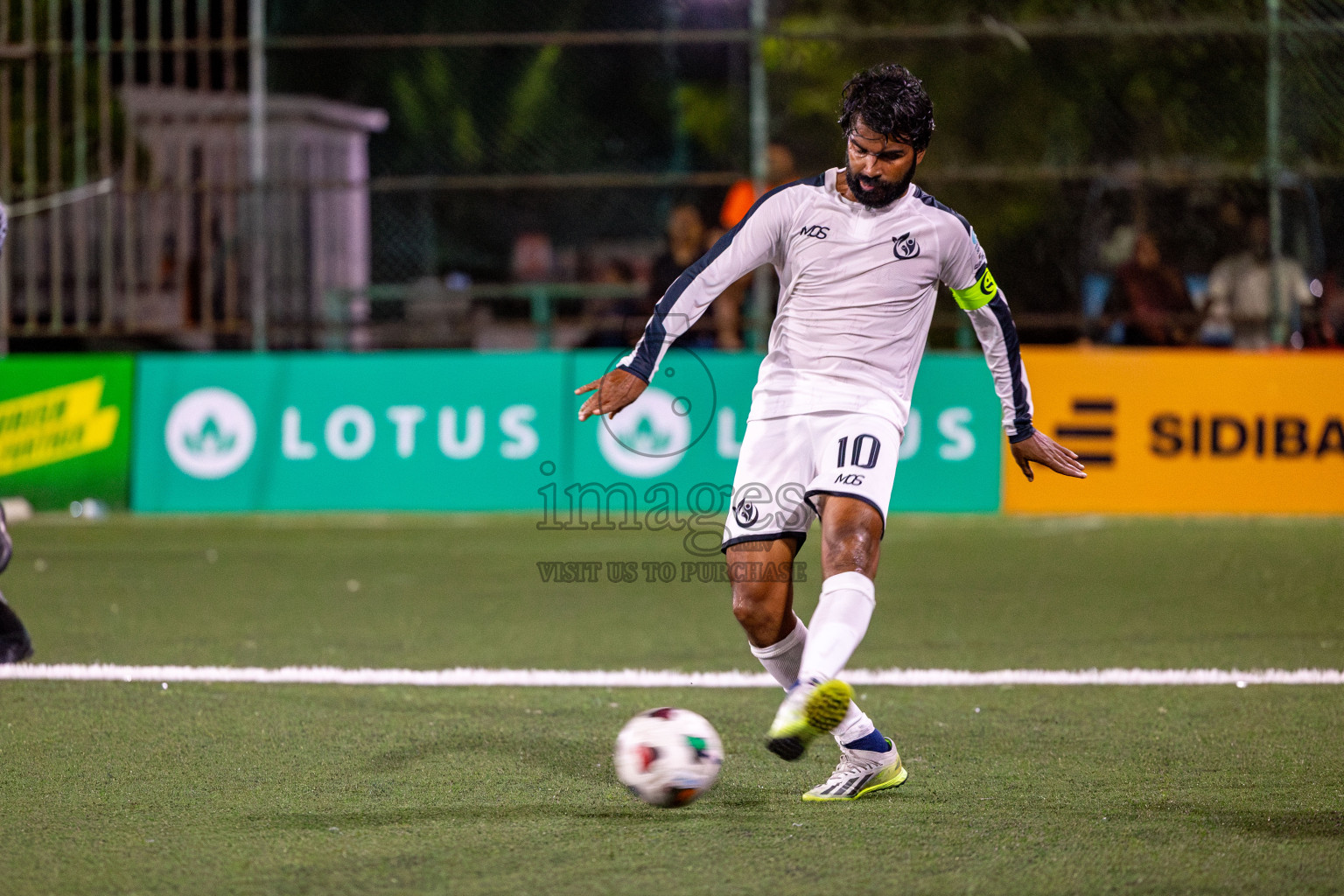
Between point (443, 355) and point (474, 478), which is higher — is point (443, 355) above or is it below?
above

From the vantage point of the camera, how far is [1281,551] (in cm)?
1055

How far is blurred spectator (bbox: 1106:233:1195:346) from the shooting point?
12.9 meters

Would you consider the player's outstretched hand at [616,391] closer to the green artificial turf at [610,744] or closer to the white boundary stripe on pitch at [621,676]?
the green artificial turf at [610,744]

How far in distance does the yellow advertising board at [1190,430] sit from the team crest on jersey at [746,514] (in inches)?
305

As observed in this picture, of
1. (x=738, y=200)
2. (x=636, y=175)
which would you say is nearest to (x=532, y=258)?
(x=636, y=175)

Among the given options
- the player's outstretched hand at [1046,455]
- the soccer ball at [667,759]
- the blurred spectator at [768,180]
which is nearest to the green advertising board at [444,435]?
the blurred spectator at [768,180]

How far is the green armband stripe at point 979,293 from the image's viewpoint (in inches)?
195

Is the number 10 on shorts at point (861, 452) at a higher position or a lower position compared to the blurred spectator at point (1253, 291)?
lower

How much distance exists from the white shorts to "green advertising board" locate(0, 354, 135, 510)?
29.5ft

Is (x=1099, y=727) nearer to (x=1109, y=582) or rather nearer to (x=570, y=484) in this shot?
(x=1109, y=582)

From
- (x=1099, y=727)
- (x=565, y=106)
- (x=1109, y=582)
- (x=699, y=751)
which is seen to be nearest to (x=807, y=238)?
(x=699, y=751)

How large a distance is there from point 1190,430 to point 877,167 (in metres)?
8.23

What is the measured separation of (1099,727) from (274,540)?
697cm

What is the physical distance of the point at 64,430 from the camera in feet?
41.6
